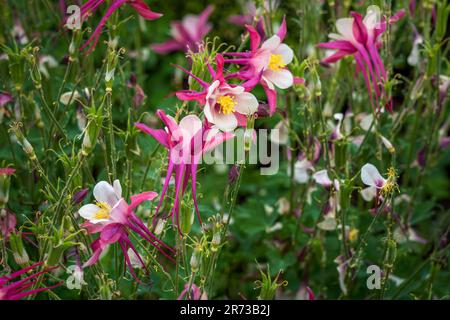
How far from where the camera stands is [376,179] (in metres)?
1.36

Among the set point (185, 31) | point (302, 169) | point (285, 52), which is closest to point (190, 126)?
point (285, 52)

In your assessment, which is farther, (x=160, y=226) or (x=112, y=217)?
(x=160, y=226)

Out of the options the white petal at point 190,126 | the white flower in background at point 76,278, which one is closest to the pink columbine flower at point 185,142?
the white petal at point 190,126

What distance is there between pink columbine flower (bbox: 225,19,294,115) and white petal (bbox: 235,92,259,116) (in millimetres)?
54

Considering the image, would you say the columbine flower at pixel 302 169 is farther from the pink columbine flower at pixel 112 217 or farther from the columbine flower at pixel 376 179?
the pink columbine flower at pixel 112 217

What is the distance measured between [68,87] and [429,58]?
84cm

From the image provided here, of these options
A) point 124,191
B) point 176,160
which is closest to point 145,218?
point 124,191

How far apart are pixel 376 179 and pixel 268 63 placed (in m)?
0.30

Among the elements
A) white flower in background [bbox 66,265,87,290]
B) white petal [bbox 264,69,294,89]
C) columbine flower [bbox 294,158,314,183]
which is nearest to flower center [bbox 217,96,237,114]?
white petal [bbox 264,69,294,89]

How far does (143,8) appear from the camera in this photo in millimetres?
1458

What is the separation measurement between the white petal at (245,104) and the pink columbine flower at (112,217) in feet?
0.70

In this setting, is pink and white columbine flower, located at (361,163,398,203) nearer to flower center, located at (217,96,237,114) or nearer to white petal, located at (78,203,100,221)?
flower center, located at (217,96,237,114)

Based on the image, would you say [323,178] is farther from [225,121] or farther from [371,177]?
[225,121]

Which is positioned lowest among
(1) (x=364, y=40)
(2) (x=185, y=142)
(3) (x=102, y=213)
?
(3) (x=102, y=213)
